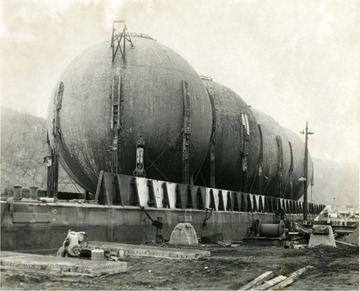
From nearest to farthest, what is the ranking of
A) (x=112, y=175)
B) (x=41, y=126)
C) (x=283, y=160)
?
1. (x=112, y=175)
2. (x=283, y=160)
3. (x=41, y=126)

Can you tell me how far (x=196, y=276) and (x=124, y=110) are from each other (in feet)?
33.1

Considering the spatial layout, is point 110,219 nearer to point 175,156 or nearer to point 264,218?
point 175,156

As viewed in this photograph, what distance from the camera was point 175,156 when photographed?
19.6 metres

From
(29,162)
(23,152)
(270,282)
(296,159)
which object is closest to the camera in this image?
(270,282)

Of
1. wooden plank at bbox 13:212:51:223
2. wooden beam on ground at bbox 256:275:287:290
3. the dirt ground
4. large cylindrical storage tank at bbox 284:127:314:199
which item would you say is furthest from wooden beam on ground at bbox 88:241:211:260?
large cylindrical storage tank at bbox 284:127:314:199

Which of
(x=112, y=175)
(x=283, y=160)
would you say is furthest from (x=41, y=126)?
(x=112, y=175)

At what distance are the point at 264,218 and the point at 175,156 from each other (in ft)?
34.5

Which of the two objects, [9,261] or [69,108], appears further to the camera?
[69,108]

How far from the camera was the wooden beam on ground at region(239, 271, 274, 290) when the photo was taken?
7638mm

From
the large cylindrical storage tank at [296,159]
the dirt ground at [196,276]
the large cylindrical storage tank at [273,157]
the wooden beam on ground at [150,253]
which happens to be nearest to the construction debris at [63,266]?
the dirt ground at [196,276]

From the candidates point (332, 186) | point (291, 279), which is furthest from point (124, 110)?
point (332, 186)

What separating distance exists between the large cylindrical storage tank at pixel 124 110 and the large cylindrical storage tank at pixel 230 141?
186 inches

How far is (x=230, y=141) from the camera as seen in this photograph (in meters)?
25.7

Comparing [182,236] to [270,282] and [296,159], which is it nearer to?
[270,282]
